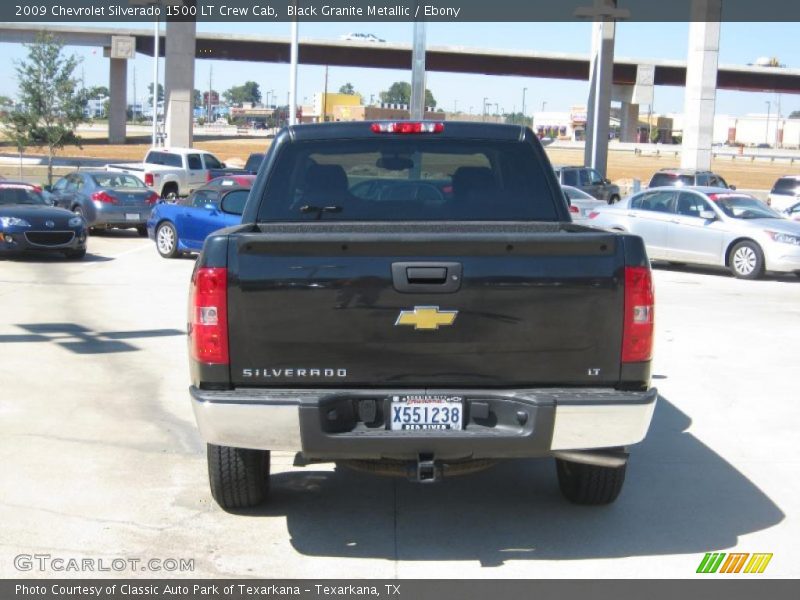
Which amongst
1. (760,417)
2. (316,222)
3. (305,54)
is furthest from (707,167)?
(305,54)

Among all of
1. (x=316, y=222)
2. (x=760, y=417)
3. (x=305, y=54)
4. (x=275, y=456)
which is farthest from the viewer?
A: (x=305, y=54)

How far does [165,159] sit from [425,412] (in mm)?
31496

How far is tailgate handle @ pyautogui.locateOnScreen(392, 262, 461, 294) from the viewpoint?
4754mm

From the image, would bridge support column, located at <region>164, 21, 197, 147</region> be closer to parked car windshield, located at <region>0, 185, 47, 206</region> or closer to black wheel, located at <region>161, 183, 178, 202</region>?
black wheel, located at <region>161, 183, 178, 202</region>

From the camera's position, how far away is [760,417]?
835 centimetres

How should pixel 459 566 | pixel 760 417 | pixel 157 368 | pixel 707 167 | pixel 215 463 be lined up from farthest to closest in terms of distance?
1. pixel 707 167
2. pixel 157 368
3. pixel 760 417
4. pixel 215 463
5. pixel 459 566

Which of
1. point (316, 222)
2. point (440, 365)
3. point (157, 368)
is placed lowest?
point (157, 368)

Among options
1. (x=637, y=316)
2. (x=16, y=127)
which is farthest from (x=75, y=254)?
(x=16, y=127)

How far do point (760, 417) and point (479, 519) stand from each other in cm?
351

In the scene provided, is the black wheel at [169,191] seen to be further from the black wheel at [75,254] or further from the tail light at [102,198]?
the black wheel at [75,254]

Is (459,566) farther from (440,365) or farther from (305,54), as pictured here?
(305,54)

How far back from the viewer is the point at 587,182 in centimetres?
3428

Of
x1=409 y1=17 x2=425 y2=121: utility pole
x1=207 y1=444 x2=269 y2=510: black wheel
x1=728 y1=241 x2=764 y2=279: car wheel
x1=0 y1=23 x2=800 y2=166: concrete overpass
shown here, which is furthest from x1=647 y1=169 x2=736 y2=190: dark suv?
x1=0 y1=23 x2=800 y2=166: concrete overpass

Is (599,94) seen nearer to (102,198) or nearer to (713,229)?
(102,198)
